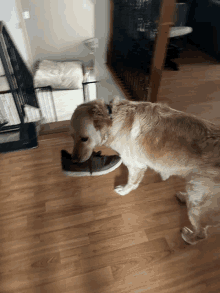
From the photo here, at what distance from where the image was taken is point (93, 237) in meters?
1.46

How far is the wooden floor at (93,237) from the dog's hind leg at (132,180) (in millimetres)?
59

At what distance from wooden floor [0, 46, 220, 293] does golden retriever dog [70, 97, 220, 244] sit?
0.31 meters

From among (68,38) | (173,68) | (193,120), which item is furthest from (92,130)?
(173,68)

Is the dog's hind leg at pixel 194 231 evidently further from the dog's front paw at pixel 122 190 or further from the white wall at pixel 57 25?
the white wall at pixel 57 25

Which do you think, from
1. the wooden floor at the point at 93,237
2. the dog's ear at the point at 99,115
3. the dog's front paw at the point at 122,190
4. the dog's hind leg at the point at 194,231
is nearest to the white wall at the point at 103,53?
the dog's ear at the point at 99,115

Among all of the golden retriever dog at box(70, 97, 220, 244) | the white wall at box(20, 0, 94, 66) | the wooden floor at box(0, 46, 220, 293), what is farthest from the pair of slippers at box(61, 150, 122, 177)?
the white wall at box(20, 0, 94, 66)

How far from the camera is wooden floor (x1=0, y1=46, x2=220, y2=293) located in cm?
129

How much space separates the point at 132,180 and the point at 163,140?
555mm

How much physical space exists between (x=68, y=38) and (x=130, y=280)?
196 centimetres

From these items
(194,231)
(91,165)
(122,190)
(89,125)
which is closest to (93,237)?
(122,190)

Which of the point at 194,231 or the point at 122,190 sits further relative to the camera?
the point at 122,190

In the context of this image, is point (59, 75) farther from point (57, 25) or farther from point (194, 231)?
point (194, 231)

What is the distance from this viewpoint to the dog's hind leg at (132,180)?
5.06ft

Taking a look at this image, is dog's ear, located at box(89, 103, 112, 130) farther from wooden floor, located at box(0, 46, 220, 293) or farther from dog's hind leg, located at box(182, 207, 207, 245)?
dog's hind leg, located at box(182, 207, 207, 245)
